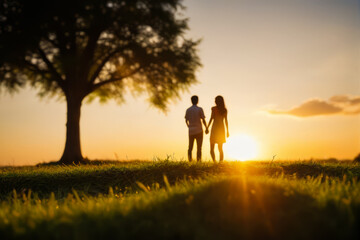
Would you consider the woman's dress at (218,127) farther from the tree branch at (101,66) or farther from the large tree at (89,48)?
the tree branch at (101,66)

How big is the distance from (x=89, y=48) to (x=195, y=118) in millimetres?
9528

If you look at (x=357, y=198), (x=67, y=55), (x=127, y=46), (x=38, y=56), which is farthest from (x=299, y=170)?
(x=38, y=56)

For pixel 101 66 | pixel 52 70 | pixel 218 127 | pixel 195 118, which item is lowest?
pixel 218 127

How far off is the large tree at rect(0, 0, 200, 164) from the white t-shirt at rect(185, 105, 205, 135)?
20.7 ft

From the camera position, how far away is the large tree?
15.8 m

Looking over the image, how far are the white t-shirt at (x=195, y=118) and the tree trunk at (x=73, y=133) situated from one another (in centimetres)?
804

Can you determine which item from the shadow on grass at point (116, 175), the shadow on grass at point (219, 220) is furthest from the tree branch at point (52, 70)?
the shadow on grass at point (219, 220)

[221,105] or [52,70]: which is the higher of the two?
[52,70]

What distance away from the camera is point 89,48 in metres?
18.2

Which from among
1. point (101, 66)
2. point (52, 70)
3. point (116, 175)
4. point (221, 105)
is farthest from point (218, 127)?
point (52, 70)

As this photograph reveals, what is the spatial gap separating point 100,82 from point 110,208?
48.4 ft

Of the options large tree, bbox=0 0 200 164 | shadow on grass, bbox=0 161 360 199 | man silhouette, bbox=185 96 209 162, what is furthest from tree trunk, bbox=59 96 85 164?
man silhouette, bbox=185 96 209 162

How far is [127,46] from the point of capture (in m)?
17.2

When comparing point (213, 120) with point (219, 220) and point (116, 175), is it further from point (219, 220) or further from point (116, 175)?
point (219, 220)
